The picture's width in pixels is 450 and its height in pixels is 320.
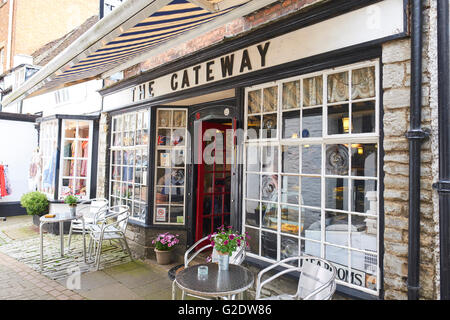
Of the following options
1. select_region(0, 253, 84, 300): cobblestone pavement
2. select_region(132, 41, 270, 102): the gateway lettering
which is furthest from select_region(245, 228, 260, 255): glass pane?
select_region(0, 253, 84, 300): cobblestone pavement

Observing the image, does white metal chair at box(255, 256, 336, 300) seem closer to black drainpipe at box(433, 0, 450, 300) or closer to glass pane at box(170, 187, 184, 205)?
black drainpipe at box(433, 0, 450, 300)

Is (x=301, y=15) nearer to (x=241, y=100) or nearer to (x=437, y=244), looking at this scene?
(x=241, y=100)

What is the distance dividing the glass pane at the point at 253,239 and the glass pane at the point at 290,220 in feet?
1.43

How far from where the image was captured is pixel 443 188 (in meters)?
2.37

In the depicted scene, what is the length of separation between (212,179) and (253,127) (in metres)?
2.06

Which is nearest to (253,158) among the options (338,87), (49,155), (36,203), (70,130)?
(338,87)

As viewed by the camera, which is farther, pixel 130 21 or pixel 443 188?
pixel 130 21

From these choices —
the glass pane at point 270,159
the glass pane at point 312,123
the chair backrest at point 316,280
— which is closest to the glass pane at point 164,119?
the glass pane at point 270,159

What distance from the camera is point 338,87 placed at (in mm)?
3252

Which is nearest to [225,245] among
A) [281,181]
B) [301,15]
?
[281,181]

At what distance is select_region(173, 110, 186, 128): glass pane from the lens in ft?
19.6

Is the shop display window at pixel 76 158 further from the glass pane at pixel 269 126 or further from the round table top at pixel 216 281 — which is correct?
the round table top at pixel 216 281

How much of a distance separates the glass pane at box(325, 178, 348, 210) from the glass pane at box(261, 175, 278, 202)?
0.73m

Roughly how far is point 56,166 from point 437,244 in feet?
28.4
